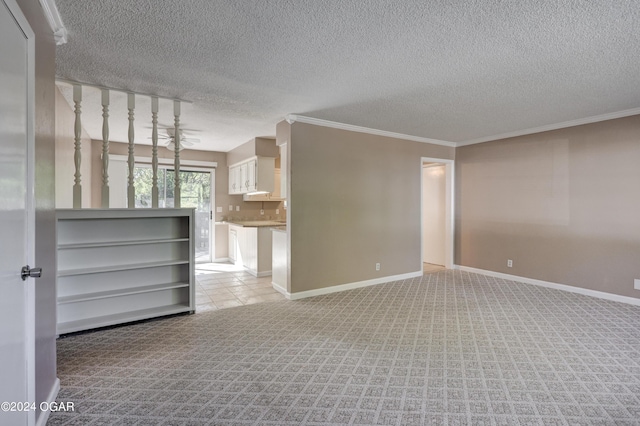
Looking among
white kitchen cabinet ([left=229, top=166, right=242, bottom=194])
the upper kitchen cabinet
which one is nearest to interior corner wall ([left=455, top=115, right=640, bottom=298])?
the upper kitchen cabinet

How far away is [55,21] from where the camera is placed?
212 centimetres

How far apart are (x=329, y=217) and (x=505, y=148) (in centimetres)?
344

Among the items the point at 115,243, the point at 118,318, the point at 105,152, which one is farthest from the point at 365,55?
the point at 118,318

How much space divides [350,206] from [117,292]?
3.27m

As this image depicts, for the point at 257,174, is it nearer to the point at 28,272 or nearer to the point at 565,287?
the point at 28,272

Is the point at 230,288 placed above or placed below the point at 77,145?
below

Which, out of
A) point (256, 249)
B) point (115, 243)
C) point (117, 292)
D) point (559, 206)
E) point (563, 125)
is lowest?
point (117, 292)

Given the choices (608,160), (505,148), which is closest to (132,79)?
(505,148)

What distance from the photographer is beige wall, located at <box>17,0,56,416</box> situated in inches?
70.4

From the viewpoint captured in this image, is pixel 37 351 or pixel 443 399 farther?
pixel 443 399

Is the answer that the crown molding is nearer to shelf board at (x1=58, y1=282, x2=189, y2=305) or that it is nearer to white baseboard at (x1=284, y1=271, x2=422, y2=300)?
shelf board at (x1=58, y1=282, x2=189, y2=305)

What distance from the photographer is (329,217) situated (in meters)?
4.64

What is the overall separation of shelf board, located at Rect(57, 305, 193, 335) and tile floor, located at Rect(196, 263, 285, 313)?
313mm

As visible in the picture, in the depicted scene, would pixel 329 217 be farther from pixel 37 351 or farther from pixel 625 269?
pixel 625 269
